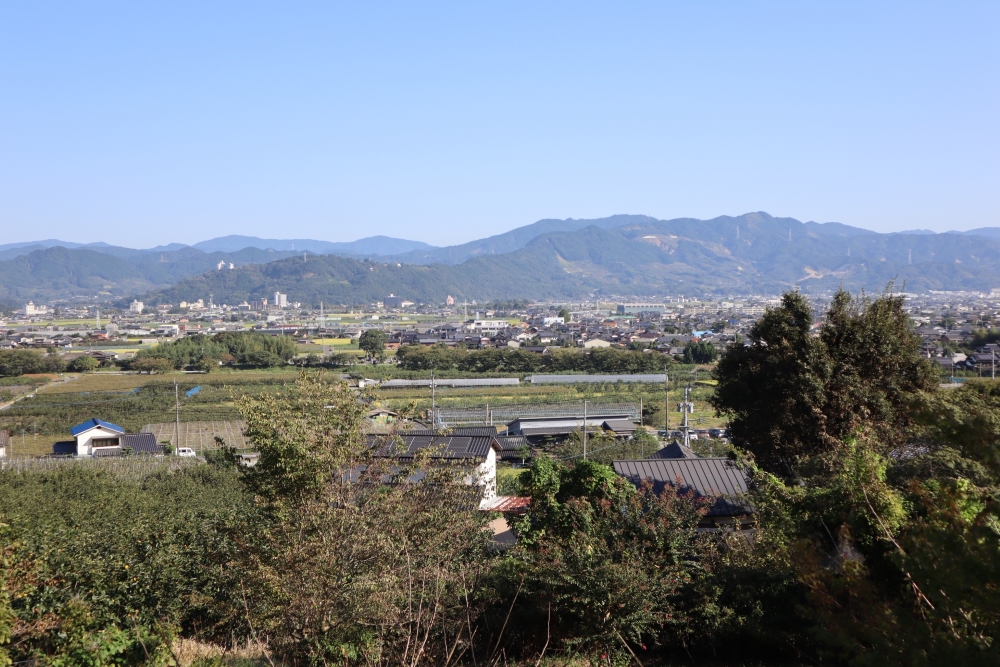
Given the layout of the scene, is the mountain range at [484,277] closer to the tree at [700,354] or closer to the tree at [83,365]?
the tree at [83,365]

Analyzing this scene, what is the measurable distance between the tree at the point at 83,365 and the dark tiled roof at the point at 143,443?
20166mm

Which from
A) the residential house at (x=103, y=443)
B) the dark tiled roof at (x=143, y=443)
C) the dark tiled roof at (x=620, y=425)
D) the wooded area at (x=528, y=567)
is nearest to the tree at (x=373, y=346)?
the dark tiled roof at (x=620, y=425)

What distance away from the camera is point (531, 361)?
119 feet

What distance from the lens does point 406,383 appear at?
29.5 metres

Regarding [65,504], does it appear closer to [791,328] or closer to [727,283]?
[791,328]

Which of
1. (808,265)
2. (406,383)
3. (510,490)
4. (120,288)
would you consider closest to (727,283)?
(808,265)

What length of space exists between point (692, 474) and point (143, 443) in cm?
1369

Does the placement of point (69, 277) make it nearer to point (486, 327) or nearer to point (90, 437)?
point (486, 327)

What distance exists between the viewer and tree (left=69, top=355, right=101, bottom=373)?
116 ft

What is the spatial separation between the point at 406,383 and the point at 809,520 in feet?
83.1

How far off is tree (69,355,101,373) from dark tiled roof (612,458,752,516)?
33656 millimetres

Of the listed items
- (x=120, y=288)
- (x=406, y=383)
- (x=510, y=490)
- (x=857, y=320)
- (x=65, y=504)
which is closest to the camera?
(x=857, y=320)

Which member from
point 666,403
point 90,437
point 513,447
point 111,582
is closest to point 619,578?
point 111,582

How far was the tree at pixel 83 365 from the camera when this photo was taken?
116 feet
